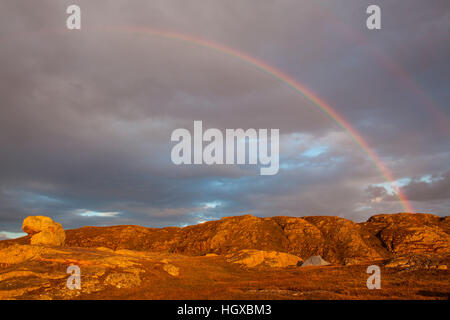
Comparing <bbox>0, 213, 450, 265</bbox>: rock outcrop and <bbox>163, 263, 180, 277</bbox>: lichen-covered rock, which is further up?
<bbox>163, 263, 180, 277</bbox>: lichen-covered rock

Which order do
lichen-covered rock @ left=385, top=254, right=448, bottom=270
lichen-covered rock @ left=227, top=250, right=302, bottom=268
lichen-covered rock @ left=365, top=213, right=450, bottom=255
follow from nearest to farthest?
1. lichen-covered rock @ left=385, top=254, right=448, bottom=270
2. lichen-covered rock @ left=227, top=250, right=302, bottom=268
3. lichen-covered rock @ left=365, top=213, right=450, bottom=255

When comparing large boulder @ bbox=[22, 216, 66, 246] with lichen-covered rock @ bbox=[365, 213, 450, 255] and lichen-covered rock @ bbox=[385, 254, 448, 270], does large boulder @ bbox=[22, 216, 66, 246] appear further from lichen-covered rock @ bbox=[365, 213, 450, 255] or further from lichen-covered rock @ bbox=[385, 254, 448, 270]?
lichen-covered rock @ bbox=[365, 213, 450, 255]

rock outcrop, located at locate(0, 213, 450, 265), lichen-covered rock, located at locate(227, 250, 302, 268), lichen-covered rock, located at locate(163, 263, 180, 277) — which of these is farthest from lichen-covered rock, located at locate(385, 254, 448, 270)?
rock outcrop, located at locate(0, 213, 450, 265)

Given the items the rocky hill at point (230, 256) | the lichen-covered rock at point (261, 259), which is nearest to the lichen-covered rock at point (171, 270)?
the rocky hill at point (230, 256)

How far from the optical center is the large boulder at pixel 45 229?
54.4 meters

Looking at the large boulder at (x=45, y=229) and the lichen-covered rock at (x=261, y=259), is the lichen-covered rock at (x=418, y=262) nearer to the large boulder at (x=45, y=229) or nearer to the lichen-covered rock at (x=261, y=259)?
the lichen-covered rock at (x=261, y=259)

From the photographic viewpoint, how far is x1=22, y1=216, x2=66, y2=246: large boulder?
54.4 meters

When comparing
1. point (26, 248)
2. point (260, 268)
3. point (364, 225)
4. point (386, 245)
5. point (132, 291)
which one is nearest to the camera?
point (132, 291)

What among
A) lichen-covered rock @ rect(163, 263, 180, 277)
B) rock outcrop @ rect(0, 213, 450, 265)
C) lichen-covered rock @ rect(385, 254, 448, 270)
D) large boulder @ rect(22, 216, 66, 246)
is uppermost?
large boulder @ rect(22, 216, 66, 246)
